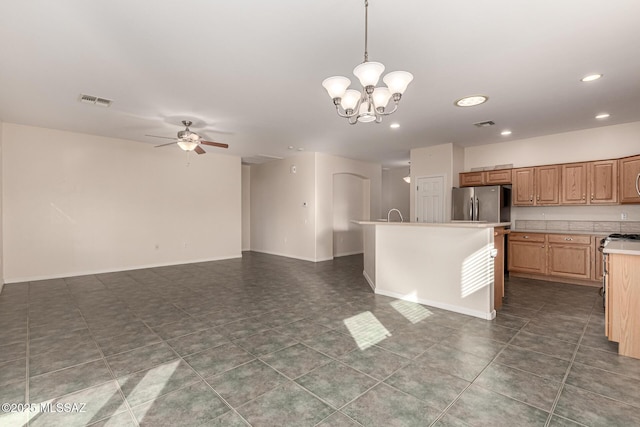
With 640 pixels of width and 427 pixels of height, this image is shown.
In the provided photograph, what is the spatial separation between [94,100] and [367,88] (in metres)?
3.86

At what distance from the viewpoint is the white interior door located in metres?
6.70

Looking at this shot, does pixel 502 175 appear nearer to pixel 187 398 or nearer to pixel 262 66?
pixel 262 66

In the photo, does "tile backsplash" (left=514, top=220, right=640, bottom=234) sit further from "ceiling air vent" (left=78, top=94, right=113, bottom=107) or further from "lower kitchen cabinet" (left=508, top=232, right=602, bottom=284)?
"ceiling air vent" (left=78, top=94, right=113, bottom=107)

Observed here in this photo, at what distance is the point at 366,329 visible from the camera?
10.4 feet

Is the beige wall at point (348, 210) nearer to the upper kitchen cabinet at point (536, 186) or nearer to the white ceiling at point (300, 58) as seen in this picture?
the white ceiling at point (300, 58)

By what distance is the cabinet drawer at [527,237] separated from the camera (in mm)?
5473

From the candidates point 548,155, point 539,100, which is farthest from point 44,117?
point 548,155

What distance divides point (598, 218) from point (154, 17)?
723 centimetres

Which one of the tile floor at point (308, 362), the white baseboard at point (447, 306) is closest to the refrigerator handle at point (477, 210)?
the tile floor at point (308, 362)

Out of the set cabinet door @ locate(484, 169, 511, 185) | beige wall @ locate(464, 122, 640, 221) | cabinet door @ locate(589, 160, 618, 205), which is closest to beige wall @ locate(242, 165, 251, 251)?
beige wall @ locate(464, 122, 640, 221)

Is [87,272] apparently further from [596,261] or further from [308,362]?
[596,261]

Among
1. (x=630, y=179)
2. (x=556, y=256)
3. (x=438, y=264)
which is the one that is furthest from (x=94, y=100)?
(x=630, y=179)

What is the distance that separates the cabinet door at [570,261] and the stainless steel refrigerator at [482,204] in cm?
101

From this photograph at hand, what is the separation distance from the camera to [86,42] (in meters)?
2.70
